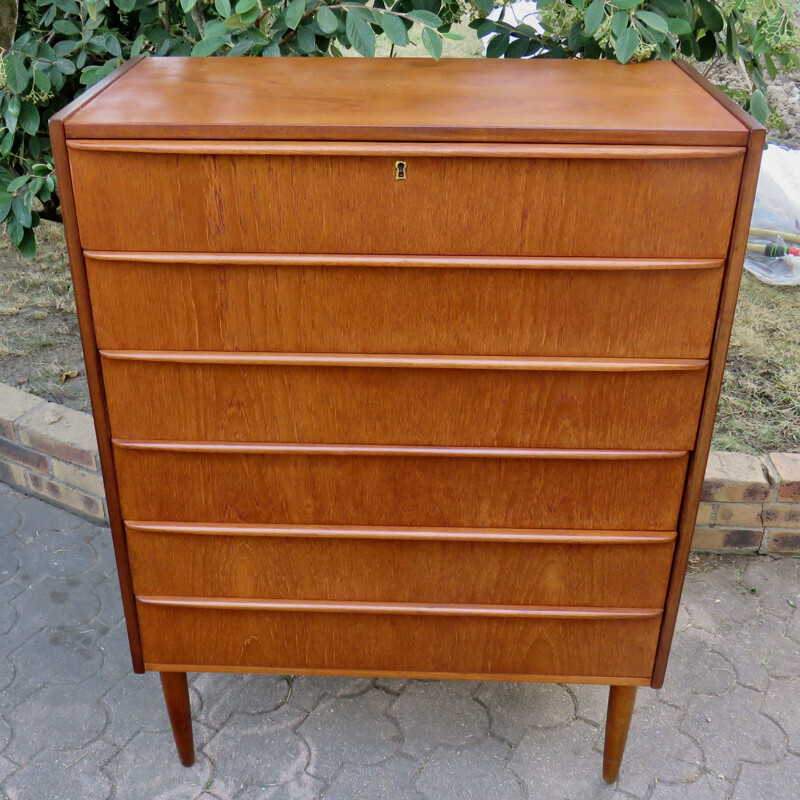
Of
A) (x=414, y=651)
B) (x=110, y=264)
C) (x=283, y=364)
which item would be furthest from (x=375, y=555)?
(x=110, y=264)

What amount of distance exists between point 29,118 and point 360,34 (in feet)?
2.98

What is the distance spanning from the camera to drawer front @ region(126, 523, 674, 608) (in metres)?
1.58

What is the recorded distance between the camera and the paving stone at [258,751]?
198 centimetres

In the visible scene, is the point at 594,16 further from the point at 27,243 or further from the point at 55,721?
the point at 55,721

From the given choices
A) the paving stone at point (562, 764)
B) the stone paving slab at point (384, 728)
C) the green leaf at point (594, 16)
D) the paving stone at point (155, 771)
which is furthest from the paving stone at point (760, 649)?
the green leaf at point (594, 16)

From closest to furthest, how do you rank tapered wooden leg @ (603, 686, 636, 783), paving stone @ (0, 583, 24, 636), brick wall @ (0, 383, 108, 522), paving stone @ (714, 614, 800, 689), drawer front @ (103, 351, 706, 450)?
drawer front @ (103, 351, 706, 450) → tapered wooden leg @ (603, 686, 636, 783) → paving stone @ (714, 614, 800, 689) → paving stone @ (0, 583, 24, 636) → brick wall @ (0, 383, 108, 522)

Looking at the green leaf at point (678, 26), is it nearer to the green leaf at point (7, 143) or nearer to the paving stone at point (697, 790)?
the green leaf at point (7, 143)

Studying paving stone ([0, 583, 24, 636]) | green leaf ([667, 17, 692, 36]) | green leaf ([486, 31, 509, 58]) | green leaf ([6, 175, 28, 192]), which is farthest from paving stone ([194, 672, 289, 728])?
green leaf ([667, 17, 692, 36])

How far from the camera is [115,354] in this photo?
140cm

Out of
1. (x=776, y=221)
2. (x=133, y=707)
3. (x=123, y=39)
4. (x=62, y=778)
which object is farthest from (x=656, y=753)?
(x=776, y=221)

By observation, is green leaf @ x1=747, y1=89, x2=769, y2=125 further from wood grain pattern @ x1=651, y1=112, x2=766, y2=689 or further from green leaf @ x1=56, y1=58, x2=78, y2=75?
green leaf @ x1=56, y1=58, x2=78, y2=75

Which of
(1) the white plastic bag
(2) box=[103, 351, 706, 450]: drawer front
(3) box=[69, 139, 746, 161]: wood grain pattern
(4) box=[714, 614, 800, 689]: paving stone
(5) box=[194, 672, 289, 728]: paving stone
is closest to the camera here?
(3) box=[69, 139, 746, 161]: wood grain pattern

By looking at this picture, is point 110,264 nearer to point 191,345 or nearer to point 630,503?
point 191,345

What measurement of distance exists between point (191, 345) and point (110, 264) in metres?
0.17
